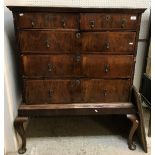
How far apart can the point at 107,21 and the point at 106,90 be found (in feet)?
1.77

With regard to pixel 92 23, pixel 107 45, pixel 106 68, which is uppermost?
pixel 92 23

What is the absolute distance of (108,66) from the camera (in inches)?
63.8

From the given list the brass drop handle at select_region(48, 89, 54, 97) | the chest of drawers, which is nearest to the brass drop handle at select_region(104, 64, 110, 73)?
the chest of drawers

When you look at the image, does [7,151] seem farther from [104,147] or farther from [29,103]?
[104,147]

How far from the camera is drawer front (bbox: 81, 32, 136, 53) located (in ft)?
5.05

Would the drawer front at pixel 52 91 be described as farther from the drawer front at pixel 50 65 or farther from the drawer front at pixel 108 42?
the drawer front at pixel 108 42

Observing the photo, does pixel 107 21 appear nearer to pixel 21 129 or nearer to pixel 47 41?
pixel 47 41

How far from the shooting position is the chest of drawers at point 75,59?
4.90 ft

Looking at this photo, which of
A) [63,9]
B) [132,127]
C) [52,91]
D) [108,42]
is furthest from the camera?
[132,127]

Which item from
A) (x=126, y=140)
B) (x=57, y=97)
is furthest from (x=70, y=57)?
(x=126, y=140)

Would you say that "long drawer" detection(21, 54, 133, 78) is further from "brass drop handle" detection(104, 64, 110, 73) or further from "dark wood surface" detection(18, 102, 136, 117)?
"dark wood surface" detection(18, 102, 136, 117)

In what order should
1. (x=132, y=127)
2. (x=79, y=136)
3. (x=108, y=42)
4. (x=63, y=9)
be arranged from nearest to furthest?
(x=63, y=9), (x=108, y=42), (x=132, y=127), (x=79, y=136)

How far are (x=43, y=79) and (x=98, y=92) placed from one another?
0.45m

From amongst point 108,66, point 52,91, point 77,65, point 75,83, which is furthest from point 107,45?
point 52,91
